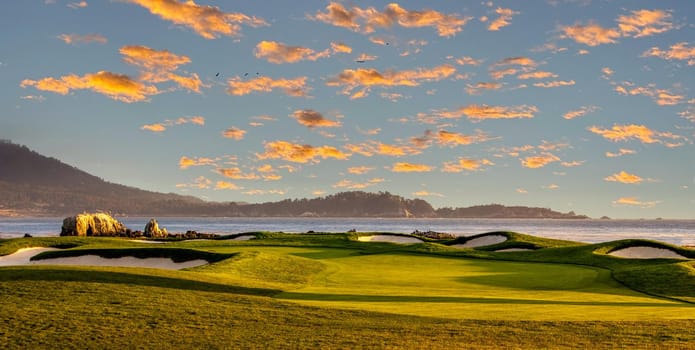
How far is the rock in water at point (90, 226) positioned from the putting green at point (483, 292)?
44.5 meters

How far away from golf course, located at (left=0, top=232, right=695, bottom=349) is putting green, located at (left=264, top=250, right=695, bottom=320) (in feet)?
0.18

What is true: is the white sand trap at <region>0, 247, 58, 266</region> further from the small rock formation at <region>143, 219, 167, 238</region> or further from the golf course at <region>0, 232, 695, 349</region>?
the small rock formation at <region>143, 219, 167, 238</region>

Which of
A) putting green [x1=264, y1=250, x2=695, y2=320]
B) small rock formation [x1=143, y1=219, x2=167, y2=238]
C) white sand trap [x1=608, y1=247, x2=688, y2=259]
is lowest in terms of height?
putting green [x1=264, y1=250, x2=695, y2=320]

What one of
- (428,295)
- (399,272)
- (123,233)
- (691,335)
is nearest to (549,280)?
(399,272)

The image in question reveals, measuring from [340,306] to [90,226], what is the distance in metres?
60.8

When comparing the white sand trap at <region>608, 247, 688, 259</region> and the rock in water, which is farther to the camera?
Result: the rock in water

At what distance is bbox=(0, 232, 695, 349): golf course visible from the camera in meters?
12.2

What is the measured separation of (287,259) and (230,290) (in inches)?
394

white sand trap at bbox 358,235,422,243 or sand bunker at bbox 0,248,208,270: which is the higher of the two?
white sand trap at bbox 358,235,422,243

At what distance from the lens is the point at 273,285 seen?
794 inches

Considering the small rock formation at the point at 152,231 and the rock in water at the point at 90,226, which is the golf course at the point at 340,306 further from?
the small rock formation at the point at 152,231

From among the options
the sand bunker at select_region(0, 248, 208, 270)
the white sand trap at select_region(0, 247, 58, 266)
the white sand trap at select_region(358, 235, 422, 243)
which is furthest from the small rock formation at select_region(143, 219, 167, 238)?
the sand bunker at select_region(0, 248, 208, 270)

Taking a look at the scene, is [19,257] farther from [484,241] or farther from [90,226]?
[484,241]

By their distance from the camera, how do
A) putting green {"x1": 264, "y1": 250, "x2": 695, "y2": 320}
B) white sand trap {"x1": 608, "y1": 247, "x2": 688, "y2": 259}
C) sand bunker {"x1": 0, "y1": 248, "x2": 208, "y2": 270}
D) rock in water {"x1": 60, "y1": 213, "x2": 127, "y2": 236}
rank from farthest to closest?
rock in water {"x1": 60, "y1": 213, "x2": 127, "y2": 236} → white sand trap {"x1": 608, "y1": 247, "x2": 688, "y2": 259} → sand bunker {"x1": 0, "y1": 248, "x2": 208, "y2": 270} → putting green {"x1": 264, "y1": 250, "x2": 695, "y2": 320}
